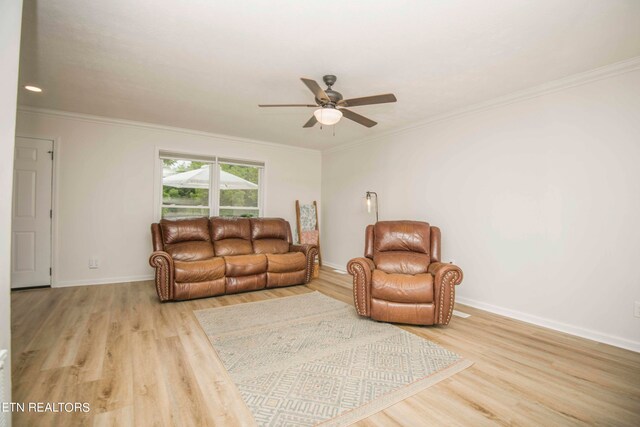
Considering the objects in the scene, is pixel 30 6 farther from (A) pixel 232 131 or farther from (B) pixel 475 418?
(B) pixel 475 418

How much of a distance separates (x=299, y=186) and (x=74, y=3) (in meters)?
4.37

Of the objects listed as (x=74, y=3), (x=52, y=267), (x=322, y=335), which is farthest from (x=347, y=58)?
(x=52, y=267)

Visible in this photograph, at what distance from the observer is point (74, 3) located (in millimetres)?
1908

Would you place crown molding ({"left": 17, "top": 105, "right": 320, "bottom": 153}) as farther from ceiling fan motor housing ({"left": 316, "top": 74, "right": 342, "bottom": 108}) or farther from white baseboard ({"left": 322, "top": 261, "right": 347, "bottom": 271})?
ceiling fan motor housing ({"left": 316, "top": 74, "right": 342, "bottom": 108})

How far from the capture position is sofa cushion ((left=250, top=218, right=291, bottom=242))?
15.5 feet

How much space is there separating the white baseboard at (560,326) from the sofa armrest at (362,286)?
1504 mm

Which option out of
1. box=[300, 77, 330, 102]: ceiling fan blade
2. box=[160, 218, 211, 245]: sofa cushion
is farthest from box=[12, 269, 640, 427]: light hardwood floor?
box=[300, 77, 330, 102]: ceiling fan blade

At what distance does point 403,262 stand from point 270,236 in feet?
7.65

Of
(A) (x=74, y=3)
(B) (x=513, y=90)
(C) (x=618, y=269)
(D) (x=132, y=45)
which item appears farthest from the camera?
(B) (x=513, y=90)

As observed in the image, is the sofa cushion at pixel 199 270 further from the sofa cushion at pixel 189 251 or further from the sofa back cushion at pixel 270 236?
the sofa back cushion at pixel 270 236

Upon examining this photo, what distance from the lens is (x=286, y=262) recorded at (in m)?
4.29

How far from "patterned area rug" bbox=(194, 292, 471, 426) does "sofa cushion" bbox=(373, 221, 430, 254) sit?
0.94m

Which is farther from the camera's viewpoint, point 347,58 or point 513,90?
point 513,90

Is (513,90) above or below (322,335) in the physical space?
above
